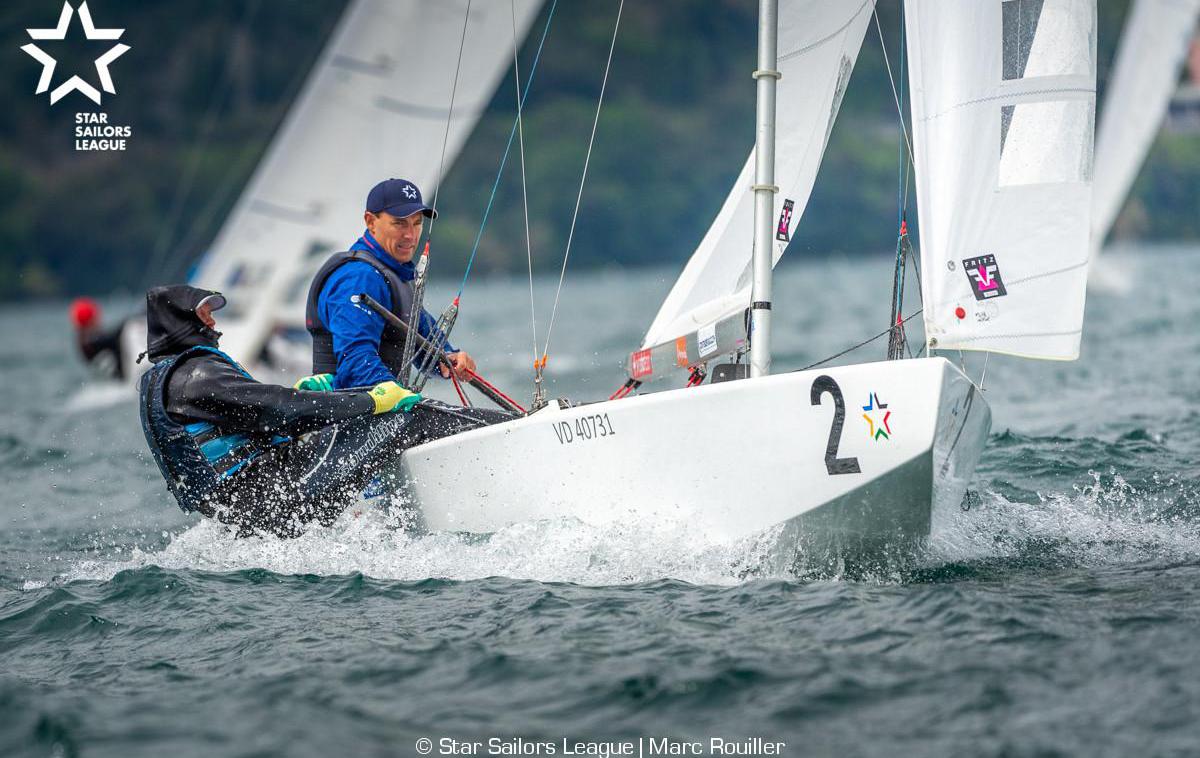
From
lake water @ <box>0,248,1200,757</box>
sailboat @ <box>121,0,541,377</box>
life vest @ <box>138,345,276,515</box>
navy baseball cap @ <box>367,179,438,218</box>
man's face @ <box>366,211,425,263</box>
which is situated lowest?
lake water @ <box>0,248,1200,757</box>

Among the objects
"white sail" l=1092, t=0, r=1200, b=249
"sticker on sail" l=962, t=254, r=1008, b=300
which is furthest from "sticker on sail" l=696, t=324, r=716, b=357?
"white sail" l=1092, t=0, r=1200, b=249

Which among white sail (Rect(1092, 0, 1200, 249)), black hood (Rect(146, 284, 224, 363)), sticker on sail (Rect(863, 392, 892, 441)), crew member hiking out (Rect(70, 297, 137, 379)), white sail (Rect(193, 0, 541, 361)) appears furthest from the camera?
white sail (Rect(1092, 0, 1200, 249))

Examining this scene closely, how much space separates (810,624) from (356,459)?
6.41 feet

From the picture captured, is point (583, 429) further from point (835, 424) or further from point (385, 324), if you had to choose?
point (385, 324)

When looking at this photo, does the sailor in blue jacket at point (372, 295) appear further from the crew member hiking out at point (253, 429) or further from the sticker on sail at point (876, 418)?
the sticker on sail at point (876, 418)

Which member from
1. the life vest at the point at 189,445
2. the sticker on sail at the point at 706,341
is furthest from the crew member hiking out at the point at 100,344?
the sticker on sail at the point at 706,341

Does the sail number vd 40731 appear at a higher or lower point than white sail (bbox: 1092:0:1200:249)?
lower

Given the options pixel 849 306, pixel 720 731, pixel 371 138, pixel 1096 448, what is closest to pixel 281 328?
pixel 371 138

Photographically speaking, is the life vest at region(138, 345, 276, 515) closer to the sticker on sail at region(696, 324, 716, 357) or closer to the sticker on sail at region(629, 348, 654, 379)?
the sticker on sail at region(629, 348, 654, 379)

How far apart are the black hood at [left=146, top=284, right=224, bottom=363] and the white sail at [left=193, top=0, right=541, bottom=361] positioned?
7.18 m

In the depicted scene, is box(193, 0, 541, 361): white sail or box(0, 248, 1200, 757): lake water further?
box(193, 0, 541, 361): white sail

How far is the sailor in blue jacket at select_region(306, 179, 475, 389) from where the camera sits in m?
5.14

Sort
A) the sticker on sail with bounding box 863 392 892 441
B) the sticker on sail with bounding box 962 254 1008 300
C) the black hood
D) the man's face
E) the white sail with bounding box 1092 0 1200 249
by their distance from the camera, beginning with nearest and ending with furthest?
the sticker on sail with bounding box 863 392 892 441, the sticker on sail with bounding box 962 254 1008 300, the black hood, the man's face, the white sail with bounding box 1092 0 1200 249

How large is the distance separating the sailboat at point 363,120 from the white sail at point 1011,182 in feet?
25.0
